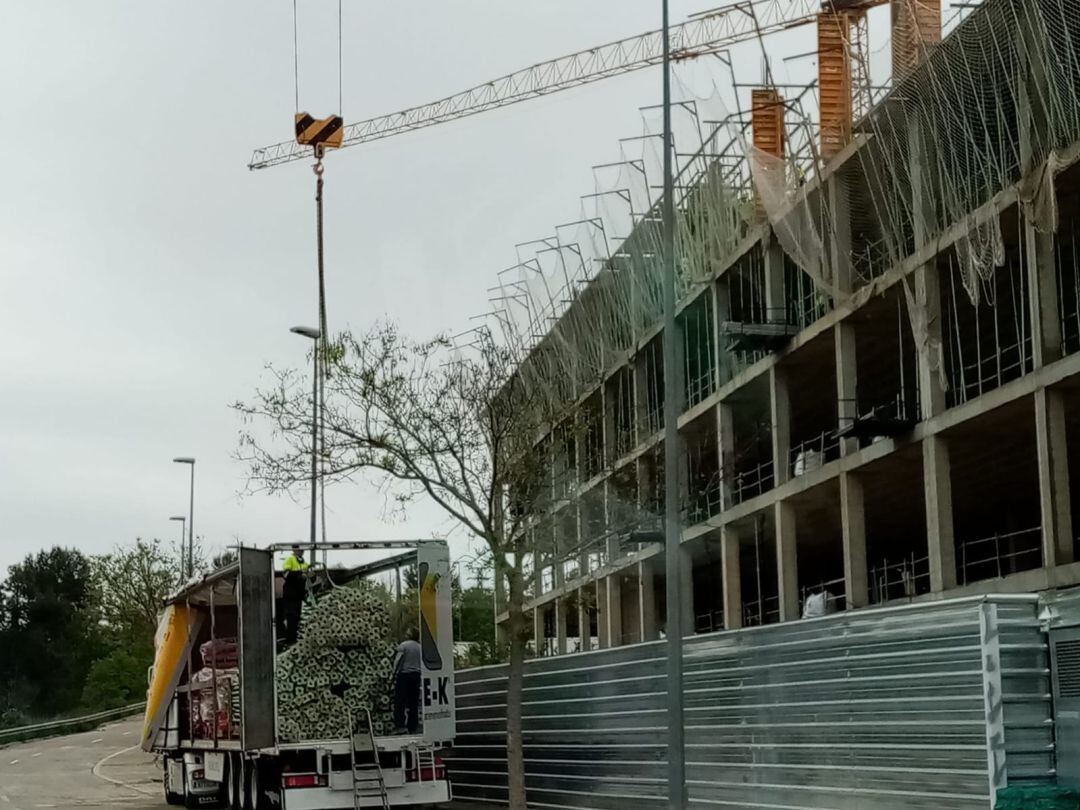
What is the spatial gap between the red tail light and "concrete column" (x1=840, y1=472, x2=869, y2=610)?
15.8 metres

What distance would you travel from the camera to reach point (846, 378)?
110 feet

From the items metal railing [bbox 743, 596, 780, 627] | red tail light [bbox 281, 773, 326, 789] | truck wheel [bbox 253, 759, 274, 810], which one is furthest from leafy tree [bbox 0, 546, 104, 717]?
red tail light [bbox 281, 773, 326, 789]

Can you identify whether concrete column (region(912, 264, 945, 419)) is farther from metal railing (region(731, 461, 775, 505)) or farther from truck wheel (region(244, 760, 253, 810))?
truck wheel (region(244, 760, 253, 810))

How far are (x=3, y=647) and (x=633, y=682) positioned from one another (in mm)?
79432

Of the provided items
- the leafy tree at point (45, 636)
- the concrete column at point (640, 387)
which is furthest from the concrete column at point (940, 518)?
the leafy tree at point (45, 636)

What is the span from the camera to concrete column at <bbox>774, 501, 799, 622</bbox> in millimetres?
37562

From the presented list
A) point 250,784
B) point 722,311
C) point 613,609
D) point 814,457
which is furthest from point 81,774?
point 722,311

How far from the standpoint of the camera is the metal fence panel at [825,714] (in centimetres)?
1361

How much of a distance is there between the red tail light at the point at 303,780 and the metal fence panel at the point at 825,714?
4.13 meters

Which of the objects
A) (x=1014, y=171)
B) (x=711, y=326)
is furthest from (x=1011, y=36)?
(x=711, y=326)

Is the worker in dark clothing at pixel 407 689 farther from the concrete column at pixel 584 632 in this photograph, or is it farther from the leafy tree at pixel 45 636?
the leafy tree at pixel 45 636

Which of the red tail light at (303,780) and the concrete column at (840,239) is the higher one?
the concrete column at (840,239)

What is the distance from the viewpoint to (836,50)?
37.5 m

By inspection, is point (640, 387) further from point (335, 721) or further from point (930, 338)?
point (335, 721)
